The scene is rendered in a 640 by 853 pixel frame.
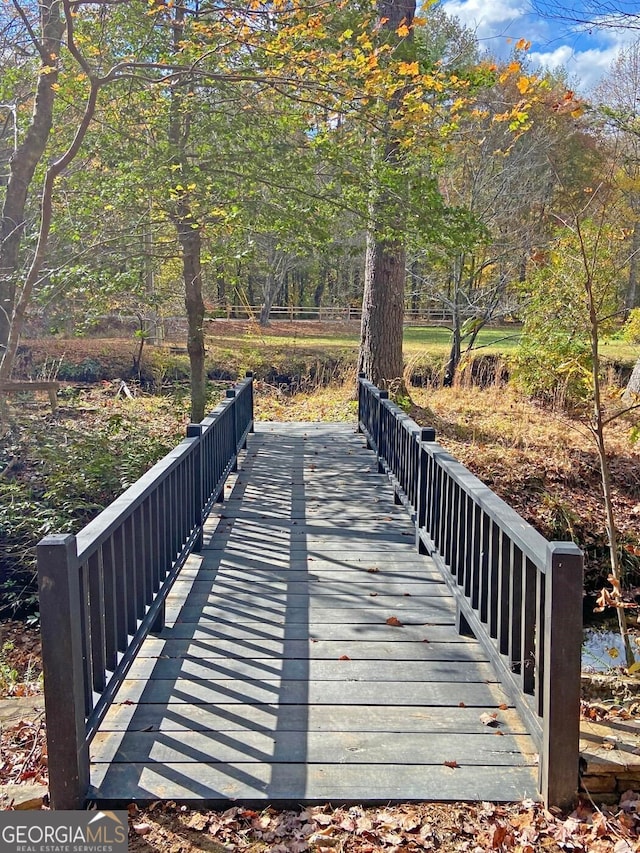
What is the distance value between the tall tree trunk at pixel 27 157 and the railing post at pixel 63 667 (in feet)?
17.5

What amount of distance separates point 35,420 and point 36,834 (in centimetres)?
975

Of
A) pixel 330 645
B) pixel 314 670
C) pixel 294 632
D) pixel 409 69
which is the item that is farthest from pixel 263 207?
pixel 314 670

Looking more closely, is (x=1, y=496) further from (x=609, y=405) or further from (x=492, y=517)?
(x=609, y=405)

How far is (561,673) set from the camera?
256 cm

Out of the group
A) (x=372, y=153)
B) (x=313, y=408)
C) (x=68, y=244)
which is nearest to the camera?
(x=372, y=153)

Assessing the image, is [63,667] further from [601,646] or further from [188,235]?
[188,235]

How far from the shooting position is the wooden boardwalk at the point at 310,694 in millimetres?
2752

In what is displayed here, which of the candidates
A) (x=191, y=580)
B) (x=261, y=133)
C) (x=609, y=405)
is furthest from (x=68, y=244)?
(x=609, y=405)

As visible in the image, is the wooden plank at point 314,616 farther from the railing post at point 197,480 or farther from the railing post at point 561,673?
the railing post at point 561,673

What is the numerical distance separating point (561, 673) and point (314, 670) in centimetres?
148

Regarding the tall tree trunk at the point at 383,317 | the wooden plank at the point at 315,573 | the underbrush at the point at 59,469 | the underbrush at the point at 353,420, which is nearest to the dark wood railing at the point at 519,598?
the wooden plank at the point at 315,573

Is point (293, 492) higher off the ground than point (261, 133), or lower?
lower

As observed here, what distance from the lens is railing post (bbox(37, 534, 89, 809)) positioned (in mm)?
2439

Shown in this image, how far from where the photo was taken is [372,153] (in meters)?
8.40
